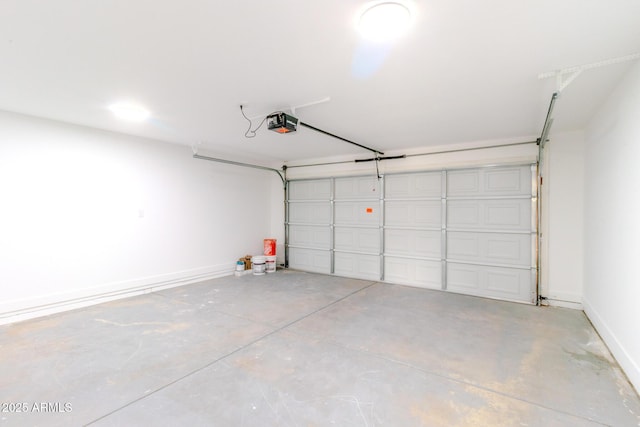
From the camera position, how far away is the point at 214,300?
4465 mm

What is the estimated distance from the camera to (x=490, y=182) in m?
4.80

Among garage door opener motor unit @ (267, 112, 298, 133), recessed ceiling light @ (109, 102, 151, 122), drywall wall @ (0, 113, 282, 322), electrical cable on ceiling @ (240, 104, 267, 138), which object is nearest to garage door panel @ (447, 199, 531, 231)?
garage door opener motor unit @ (267, 112, 298, 133)

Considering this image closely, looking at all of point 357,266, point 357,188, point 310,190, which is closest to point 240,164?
point 310,190

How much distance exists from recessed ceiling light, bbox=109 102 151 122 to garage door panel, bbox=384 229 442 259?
4.37 meters

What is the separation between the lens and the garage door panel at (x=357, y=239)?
5922 mm

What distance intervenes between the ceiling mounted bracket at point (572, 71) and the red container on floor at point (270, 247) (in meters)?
5.43

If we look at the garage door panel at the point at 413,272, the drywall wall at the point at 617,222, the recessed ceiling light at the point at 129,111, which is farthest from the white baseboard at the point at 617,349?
the recessed ceiling light at the point at 129,111

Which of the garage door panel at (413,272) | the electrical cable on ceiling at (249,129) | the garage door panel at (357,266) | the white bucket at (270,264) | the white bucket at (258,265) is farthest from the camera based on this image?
the white bucket at (270,264)

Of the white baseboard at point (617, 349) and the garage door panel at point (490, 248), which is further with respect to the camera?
the garage door panel at point (490, 248)

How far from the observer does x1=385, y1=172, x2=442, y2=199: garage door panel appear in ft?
17.3

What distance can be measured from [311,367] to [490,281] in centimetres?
358

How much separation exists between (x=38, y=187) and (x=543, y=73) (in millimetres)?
5631

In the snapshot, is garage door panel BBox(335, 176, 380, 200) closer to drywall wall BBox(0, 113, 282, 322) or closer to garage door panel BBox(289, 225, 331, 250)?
garage door panel BBox(289, 225, 331, 250)

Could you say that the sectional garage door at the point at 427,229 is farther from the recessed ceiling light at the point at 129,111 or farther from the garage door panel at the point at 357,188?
the recessed ceiling light at the point at 129,111
